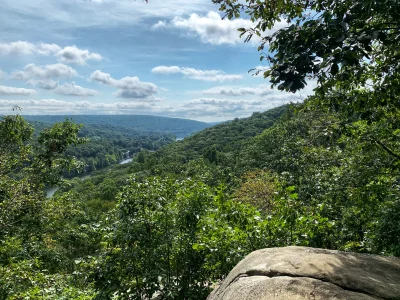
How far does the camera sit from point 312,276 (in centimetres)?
380

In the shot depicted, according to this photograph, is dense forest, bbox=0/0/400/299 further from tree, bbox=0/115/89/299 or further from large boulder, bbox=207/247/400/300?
large boulder, bbox=207/247/400/300

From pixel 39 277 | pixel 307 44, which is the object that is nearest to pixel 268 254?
pixel 307 44

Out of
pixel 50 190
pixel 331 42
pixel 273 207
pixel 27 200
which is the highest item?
pixel 331 42

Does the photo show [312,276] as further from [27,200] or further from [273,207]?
[27,200]

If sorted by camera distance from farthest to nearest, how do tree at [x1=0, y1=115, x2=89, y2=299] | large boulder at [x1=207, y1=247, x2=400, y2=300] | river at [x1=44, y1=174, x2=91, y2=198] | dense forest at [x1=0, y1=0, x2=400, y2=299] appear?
1. river at [x1=44, y1=174, x2=91, y2=198]
2. tree at [x1=0, y1=115, x2=89, y2=299]
3. dense forest at [x1=0, y1=0, x2=400, y2=299]
4. large boulder at [x1=207, y1=247, x2=400, y2=300]

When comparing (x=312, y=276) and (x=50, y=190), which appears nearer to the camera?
(x=312, y=276)

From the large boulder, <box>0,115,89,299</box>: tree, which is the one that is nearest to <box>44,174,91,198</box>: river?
<box>0,115,89,299</box>: tree

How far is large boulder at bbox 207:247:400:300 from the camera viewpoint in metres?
3.46

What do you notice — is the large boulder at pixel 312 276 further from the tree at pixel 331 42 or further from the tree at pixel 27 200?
the tree at pixel 27 200

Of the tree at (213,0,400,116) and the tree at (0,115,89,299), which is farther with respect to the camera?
the tree at (0,115,89,299)

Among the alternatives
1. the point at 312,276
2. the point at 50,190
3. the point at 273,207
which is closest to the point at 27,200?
the point at 273,207

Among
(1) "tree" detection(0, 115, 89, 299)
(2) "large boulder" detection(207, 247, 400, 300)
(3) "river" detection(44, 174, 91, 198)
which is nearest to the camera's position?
(2) "large boulder" detection(207, 247, 400, 300)

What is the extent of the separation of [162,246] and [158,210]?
2.70 feet

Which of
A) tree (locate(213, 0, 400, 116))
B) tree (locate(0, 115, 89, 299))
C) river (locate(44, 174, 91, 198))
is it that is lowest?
river (locate(44, 174, 91, 198))
